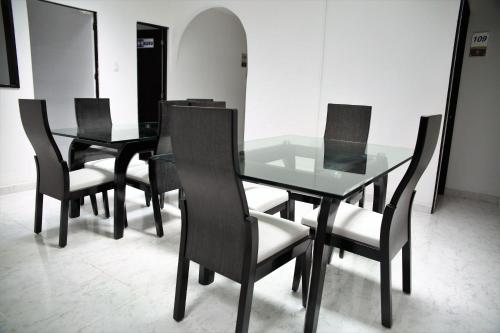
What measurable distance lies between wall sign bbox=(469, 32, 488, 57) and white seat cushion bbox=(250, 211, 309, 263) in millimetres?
3400

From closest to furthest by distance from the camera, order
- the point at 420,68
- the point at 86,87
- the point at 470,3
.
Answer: the point at 420,68, the point at 470,3, the point at 86,87

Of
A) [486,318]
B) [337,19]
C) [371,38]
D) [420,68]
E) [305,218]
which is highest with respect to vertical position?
[337,19]

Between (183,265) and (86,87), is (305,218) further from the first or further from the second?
(86,87)

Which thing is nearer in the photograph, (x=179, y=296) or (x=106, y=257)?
(x=179, y=296)

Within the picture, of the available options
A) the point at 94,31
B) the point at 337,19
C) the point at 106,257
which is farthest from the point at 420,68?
the point at 94,31

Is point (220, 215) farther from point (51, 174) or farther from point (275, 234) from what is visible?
point (51, 174)

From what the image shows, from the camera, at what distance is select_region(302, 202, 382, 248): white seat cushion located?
1.63 m

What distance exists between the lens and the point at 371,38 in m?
3.54

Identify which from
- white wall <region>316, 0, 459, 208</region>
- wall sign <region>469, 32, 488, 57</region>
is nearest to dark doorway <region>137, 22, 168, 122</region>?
white wall <region>316, 0, 459, 208</region>

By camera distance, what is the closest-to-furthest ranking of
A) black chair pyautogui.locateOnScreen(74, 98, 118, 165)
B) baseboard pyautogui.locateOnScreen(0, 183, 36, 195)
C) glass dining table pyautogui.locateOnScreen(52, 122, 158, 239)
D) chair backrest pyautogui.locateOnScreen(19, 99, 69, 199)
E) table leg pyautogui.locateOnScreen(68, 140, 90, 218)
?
chair backrest pyautogui.locateOnScreen(19, 99, 69, 199)
glass dining table pyautogui.locateOnScreen(52, 122, 158, 239)
table leg pyautogui.locateOnScreen(68, 140, 90, 218)
black chair pyautogui.locateOnScreen(74, 98, 118, 165)
baseboard pyautogui.locateOnScreen(0, 183, 36, 195)

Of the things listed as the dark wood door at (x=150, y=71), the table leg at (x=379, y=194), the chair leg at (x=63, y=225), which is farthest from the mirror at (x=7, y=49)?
the table leg at (x=379, y=194)

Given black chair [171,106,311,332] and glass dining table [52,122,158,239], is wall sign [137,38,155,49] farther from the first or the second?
black chair [171,106,311,332]

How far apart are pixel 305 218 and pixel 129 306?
1.03 meters

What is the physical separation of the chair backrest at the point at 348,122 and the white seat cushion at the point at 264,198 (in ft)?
3.51
